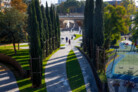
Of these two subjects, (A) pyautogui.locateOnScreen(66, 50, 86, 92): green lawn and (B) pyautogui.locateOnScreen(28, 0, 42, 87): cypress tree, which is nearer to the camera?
(A) pyautogui.locateOnScreen(66, 50, 86, 92): green lawn

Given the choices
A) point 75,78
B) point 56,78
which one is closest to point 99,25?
point 75,78

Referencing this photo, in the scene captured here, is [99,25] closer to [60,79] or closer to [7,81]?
[60,79]

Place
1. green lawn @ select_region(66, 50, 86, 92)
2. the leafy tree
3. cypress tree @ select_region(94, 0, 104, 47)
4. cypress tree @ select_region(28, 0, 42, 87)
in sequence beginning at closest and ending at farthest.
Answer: green lawn @ select_region(66, 50, 86, 92), cypress tree @ select_region(28, 0, 42, 87), cypress tree @ select_region(94, 0, 104, 47), the leafy tree

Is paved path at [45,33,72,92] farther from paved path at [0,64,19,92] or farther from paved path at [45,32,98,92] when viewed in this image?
paved path at [0,64,19,92]

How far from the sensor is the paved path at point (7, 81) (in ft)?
39.2

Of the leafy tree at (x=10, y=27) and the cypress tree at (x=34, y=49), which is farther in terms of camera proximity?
the leafy tree at (x=10, y=27)

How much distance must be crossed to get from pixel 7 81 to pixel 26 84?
1.99m

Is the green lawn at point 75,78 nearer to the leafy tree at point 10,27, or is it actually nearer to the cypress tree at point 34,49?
the cypress tree at point 34,49

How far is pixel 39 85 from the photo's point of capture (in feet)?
40.9

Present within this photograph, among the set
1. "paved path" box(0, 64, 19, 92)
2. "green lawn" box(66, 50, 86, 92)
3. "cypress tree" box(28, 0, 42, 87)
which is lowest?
"paved path" box(0, 64, 19, 92)

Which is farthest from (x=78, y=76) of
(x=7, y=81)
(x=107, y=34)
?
(x=107, y=34)

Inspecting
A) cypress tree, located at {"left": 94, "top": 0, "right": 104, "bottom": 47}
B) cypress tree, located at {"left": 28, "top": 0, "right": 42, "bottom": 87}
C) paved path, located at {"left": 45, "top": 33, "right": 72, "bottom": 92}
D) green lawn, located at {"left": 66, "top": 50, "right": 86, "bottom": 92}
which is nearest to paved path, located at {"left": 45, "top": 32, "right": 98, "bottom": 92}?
paved path, located at {"left": 45, "top": 33, "right": 72, "bottom": 92}

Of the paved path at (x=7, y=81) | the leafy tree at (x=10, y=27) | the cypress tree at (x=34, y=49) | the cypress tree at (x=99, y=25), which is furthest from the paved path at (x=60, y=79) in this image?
the leafy tree at (x=10, y=27)

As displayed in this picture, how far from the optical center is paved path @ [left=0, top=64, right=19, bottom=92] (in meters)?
12.0
